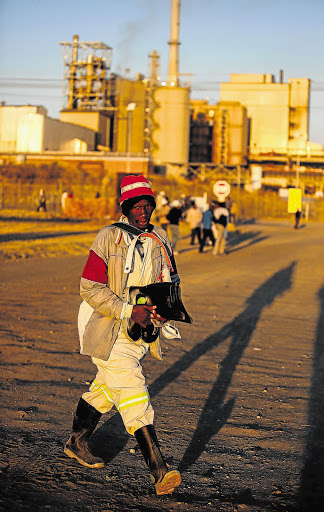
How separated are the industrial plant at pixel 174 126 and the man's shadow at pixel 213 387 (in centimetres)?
6560

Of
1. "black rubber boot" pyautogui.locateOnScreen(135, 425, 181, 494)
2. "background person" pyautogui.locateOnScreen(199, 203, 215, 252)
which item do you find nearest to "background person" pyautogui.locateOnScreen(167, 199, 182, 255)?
"background person" pyautogui.locateOnScreen(199, 203, 215, 252)

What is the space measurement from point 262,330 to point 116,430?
5.32 meters

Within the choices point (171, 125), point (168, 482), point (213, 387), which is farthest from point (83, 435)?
point (171, 125)

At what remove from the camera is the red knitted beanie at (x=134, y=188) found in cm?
427

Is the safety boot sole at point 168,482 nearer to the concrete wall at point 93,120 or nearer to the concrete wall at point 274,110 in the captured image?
the concrete wall at point 93,120

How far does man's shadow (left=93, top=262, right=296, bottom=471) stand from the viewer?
505cm

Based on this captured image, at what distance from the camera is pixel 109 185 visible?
52844 millimetres

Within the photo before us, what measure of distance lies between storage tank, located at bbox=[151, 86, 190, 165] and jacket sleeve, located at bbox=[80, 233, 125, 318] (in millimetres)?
82362

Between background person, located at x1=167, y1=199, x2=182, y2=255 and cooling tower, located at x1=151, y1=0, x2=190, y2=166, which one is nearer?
background person, located at x1=167, y1=199, x2=182, y2=255

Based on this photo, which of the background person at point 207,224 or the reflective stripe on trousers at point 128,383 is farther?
the background person at point 207,224

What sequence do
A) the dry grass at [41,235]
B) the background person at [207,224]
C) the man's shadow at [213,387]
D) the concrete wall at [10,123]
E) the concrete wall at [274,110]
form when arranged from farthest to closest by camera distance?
the concrete wall at [274,110] → the concrete wall at [10,123] → the background person at [207,224] → the dry grass at [41,235] → the man's shadow at [213,387]

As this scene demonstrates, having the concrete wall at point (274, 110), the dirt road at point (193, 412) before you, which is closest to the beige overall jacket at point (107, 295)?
the dirt road at point (193, 412)

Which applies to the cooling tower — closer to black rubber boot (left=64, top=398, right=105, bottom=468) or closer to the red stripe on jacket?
black rubber boot (left=64, top=398, right=105, bottom=468)

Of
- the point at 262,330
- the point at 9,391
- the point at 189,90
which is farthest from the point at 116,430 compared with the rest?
the point at 189,90
